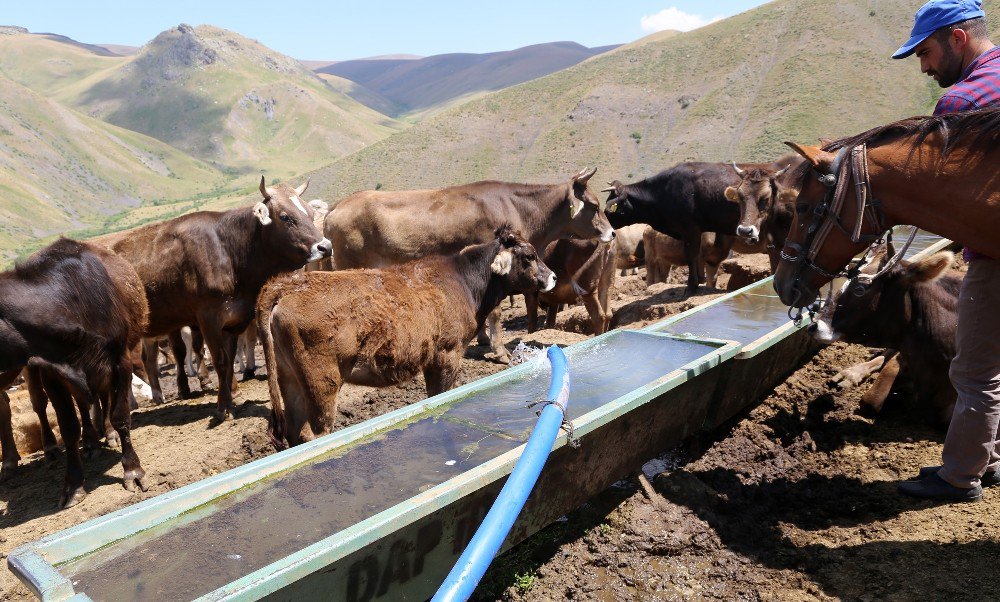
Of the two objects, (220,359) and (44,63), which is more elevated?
(44,63)

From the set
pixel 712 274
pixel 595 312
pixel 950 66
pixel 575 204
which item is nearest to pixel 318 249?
pixel 575 204

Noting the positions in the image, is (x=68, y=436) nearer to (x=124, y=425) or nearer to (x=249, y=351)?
(x=124, y=425)

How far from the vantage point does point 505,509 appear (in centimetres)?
272

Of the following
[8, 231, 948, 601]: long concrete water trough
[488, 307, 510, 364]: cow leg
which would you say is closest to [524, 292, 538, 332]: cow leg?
[488, 307, 510, 364]: cow leg

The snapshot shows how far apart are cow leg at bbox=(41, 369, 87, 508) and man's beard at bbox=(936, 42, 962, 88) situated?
719 centimetres

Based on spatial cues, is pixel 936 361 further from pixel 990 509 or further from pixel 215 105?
pixel 215 105

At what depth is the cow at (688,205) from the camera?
472 inches

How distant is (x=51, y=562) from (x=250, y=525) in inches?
33.3

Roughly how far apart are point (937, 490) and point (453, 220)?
732cm

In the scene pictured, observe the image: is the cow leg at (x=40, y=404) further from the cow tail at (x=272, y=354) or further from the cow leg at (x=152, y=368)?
the cow tail at (x=272, y=354)

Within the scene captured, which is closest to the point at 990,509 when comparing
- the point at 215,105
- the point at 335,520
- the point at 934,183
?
the point at 934,183

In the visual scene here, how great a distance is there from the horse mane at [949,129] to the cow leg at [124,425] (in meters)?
6.32

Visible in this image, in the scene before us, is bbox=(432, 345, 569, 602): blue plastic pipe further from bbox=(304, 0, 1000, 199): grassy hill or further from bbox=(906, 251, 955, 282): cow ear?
bbox=(304, 0, 1000, 199): grassy hill

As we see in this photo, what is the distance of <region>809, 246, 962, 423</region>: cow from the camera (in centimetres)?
514
